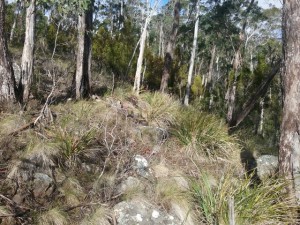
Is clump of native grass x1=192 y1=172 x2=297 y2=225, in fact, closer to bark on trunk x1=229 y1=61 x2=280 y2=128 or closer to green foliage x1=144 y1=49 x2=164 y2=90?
bark on trunk x1=229 y1=61 x2=280 y2=128

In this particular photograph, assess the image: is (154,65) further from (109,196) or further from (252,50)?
(252,50)

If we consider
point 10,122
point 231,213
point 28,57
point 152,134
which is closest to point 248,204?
point 231,213

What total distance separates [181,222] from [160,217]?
0.25 meters

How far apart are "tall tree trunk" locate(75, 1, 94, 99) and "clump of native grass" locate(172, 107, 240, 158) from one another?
220 cm

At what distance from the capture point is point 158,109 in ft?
21.7

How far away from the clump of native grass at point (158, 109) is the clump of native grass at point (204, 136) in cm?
24

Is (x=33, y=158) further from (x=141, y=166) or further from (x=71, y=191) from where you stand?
(x=141, y=166)

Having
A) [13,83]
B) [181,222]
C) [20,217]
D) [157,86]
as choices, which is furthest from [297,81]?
[157,86]

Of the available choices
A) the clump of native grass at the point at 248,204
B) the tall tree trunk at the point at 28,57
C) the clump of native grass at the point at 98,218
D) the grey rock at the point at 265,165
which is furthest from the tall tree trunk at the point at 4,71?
the grey rock at the point at 265,165

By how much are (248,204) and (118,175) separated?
169cm

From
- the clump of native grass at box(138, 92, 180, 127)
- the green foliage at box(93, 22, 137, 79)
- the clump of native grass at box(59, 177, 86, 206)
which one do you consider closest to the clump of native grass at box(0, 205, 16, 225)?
the clump of native grass at box(59, 177, 86, 206)

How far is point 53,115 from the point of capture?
5477mm

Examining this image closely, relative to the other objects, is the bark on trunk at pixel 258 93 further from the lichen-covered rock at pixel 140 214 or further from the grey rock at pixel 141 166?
the lichen-covered rock at pixel 140 214

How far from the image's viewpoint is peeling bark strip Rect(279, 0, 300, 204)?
420 centimetres
